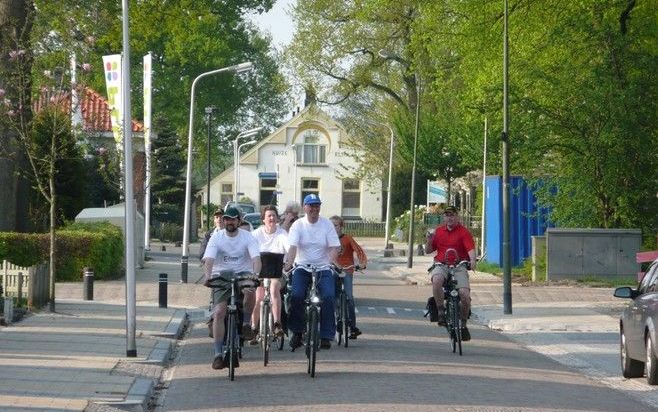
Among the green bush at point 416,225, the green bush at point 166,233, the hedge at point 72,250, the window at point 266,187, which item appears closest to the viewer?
the hedge at point 72,250

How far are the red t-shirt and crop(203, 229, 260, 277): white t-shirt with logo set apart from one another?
362 centimetres

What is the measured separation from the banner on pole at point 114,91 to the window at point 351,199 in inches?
2632

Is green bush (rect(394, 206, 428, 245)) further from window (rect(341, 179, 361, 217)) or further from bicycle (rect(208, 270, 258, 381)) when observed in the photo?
bicycle (rect(208, 270, 258, 381))

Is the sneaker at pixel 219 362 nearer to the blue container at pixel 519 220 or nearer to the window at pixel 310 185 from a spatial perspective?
the blue container at pixel 519 220

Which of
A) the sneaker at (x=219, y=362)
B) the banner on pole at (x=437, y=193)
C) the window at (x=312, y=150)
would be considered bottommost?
the sneaker at (x=219, y=362)

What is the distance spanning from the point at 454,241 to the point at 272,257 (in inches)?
113

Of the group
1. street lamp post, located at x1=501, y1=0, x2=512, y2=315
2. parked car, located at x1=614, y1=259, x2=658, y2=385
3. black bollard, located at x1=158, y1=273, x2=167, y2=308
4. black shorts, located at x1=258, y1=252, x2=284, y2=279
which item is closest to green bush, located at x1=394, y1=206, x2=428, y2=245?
street lamp post, located at x1=501, y1=0, x2=512, y2=315

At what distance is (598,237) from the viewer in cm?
3631

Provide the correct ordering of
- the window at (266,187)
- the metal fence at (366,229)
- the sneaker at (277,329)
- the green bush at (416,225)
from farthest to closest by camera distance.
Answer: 1. the window at (266,187)
2. the metal fence at (366,229)
3. the green bush at (416,225)
4. the sneaker at (277,329)

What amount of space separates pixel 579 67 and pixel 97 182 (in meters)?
24.4

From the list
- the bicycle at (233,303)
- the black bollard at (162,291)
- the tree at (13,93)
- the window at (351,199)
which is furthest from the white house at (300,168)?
the bicycle at (233,303)

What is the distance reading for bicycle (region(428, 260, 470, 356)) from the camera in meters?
18.6

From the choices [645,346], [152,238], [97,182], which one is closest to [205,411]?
[645,346]

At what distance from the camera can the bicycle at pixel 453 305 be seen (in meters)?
18.6
